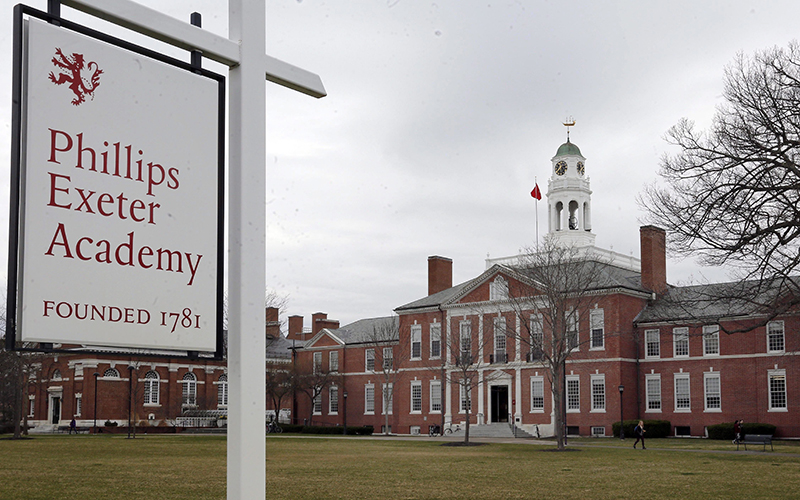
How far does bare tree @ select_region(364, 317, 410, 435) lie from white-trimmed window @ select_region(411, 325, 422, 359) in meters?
0.19

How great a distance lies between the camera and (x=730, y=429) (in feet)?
161

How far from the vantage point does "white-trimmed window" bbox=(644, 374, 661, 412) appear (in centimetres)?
5384

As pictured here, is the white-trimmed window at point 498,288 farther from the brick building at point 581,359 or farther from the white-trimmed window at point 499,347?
the white-trimmed window at point 499,347

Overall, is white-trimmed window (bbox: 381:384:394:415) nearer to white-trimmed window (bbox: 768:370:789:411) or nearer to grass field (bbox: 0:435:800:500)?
white-trimmed window (bbox: 768:370:789:411)

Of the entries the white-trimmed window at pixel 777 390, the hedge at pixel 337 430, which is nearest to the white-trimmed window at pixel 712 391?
the white-trimmed window at pixel 777 390

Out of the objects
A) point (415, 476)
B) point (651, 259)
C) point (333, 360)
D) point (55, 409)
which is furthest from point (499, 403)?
point (55, 409)

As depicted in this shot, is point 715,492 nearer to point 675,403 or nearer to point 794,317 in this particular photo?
point 794,317

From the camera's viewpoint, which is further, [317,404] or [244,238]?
[317,404]

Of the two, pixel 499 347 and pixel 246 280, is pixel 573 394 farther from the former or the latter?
pixel 246 280

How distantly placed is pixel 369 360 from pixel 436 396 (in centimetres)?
813

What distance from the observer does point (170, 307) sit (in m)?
5.31

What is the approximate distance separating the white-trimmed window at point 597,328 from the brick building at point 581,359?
0.07 metres

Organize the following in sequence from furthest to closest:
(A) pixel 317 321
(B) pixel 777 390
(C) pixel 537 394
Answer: (A) pixel 317 321, (C) pixel 537 394, (B) pixel 777 390

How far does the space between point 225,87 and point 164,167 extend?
82cm
